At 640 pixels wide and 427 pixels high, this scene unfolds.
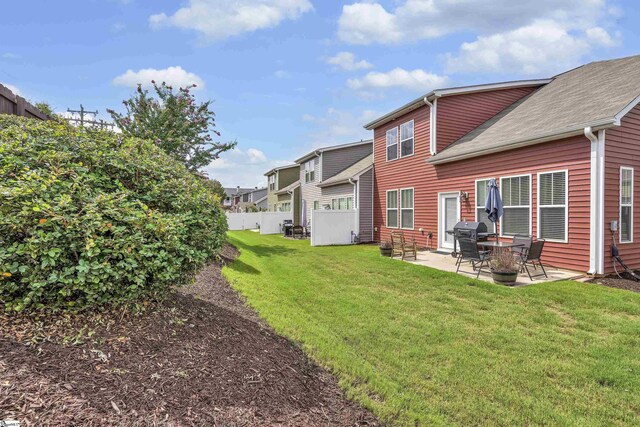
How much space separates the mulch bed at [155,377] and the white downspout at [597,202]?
766cm

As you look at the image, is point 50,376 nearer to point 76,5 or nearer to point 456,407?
→ point 456,407

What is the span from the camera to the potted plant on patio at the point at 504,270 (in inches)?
283

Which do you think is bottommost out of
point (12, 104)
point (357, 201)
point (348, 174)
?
point (357, 201)

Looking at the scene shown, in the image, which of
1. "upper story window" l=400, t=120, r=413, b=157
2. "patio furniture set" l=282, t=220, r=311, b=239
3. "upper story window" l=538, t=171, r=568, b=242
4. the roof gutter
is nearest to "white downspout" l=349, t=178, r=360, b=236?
"upper story window" l=400, t=120, r=413, b=157

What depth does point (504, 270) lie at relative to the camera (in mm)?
7203

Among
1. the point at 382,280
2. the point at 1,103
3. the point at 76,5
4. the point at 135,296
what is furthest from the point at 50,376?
the point at 76,5

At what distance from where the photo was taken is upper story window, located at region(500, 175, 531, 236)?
9.28 metres

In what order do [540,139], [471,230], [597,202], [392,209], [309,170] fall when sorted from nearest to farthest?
[597,202]
[540,139]
[471,230]
[392,209]
[309,170]

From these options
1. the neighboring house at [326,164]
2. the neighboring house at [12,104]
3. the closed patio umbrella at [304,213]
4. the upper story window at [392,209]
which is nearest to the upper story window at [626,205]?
the upper story window at [392,209]

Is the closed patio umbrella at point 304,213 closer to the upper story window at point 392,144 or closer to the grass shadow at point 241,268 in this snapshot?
the upper story window at point 392,144

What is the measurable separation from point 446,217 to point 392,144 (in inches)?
190

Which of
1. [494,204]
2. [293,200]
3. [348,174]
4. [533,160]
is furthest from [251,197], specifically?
[533,160]

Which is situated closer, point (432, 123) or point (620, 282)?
point (620, 282)

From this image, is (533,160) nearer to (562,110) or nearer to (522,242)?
(562,110)
